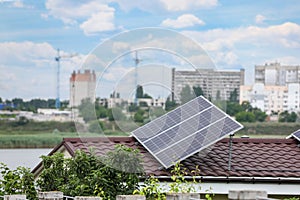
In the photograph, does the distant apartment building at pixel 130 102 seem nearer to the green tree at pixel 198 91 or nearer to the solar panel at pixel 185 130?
the solar panel at pixel 185 130

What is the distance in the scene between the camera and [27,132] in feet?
126

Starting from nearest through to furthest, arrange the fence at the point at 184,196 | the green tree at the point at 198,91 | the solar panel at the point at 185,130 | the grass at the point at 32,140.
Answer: the fence at the point at 184,196 → the solar panel at the point at 185,130 → the green tree at the point at 198,91 → the grass at the point at 32,140

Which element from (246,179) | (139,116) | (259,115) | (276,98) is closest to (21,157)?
(276,98)

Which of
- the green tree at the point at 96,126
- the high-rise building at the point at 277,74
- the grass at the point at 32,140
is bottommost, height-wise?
the grass at the point at 32,140

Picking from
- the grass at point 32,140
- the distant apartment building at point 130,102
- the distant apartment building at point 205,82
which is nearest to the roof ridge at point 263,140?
the distant apartment building at point 205,82

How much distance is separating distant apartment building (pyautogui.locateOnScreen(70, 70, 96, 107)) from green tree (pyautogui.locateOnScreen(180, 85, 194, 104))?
1.84 metres

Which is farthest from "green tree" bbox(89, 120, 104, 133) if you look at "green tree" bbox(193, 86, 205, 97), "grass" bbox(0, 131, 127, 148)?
"grass" bbox(0, 131, 127, 148)

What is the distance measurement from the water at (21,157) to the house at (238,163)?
12.9 m

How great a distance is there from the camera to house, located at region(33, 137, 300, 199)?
1176 centimetres

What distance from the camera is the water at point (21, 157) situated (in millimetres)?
27541

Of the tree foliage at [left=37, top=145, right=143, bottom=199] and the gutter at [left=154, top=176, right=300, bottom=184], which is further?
the gutter at [left=154, top=176, right=300, bottom=184]

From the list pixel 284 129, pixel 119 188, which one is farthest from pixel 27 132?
pixel 119 188

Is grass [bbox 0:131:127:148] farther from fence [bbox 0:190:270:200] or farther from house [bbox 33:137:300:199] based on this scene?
fence [bbox 0:190:270:200]

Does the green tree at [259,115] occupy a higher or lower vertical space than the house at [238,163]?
higher
